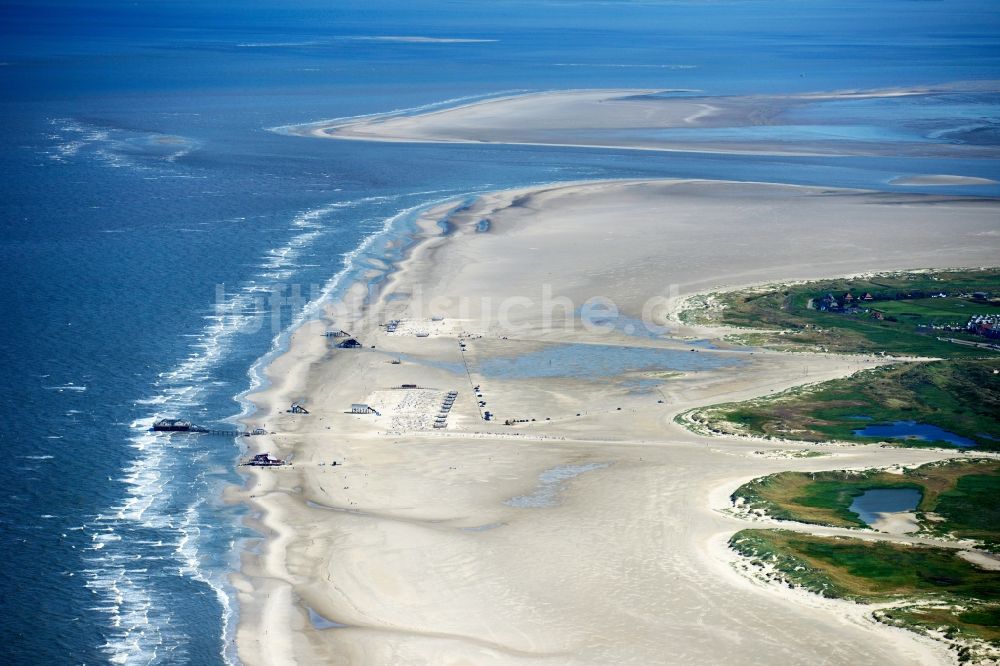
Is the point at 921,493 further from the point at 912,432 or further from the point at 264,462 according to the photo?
the point at 264,462

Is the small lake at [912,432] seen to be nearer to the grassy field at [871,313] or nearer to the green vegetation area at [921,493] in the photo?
the green vegetation area at [921,493]

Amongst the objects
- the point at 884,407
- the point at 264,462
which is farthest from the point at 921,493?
the point at 264,462

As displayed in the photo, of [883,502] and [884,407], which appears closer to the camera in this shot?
[883,502]

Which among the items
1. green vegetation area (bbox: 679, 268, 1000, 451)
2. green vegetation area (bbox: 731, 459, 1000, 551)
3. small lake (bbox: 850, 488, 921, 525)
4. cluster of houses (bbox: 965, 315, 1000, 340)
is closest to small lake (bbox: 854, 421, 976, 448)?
green vegetation area (bbox: 679, 268, 1000, 451)

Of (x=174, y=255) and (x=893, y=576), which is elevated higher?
(x=174, y=255)

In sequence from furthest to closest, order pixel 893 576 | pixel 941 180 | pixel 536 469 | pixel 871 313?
pixel 941 180
pixel 871 313
pixel 536 469
pixel 893 576

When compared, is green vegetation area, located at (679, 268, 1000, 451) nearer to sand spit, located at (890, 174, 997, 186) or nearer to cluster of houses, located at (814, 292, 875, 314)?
cluster of houses, located at (814, 292, 875, 314)

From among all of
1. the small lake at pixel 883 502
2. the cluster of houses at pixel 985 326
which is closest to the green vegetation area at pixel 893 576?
the small lake at pixel 883 502
